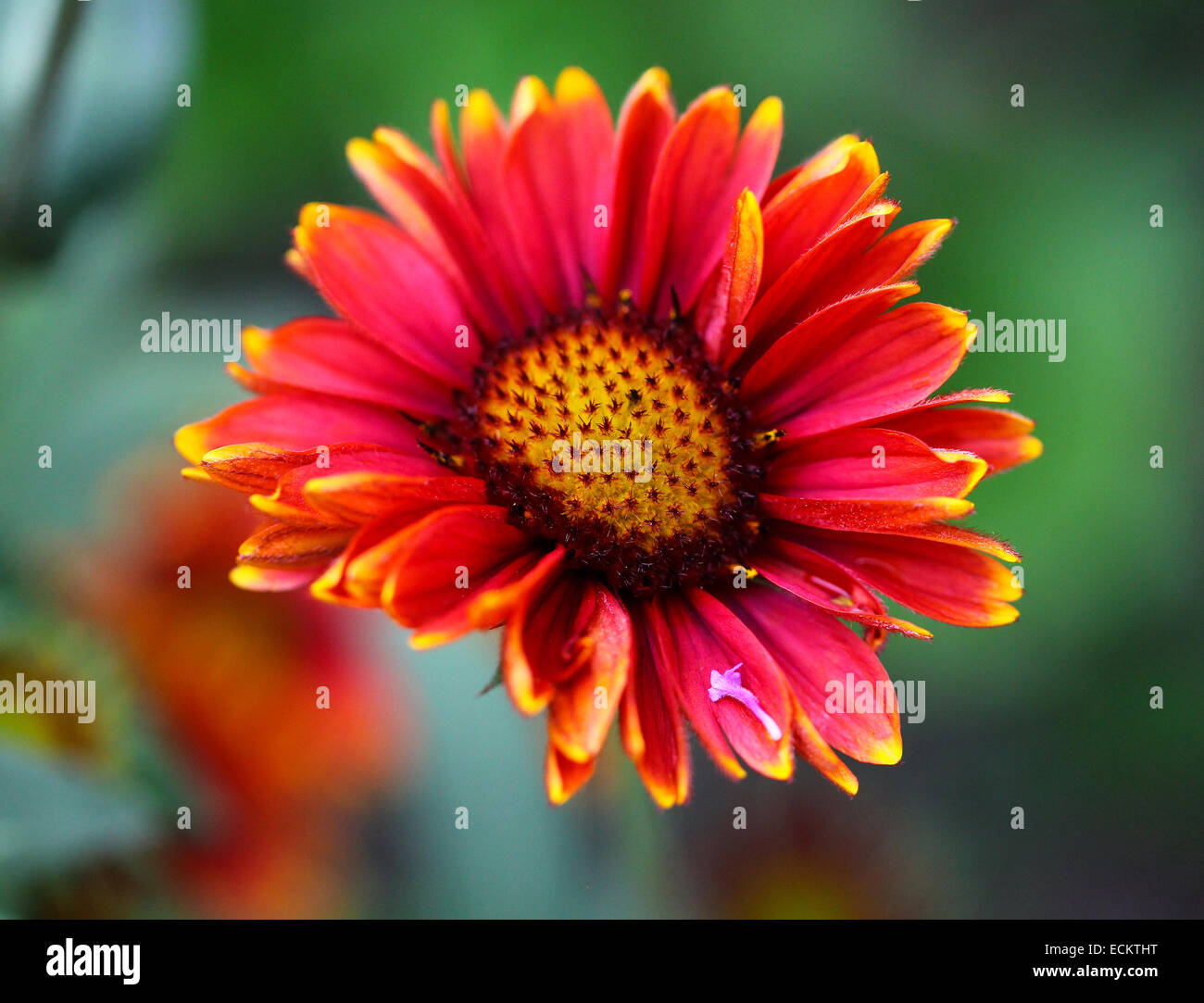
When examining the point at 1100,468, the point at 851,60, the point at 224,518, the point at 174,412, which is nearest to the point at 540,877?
the point at 224,518

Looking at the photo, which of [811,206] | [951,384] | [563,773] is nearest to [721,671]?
[563,773]

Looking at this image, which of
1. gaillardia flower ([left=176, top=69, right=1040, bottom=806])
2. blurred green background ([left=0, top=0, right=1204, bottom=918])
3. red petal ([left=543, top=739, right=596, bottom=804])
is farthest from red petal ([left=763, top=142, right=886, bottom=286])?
blurred green background ([left=0, top=0, right=1204, bottom=918])

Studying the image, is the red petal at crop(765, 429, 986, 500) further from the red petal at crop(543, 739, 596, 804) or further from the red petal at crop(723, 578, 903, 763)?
the red petal at crop(543, 739, 596, 804)

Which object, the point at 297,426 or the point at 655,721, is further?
the point at 297,426

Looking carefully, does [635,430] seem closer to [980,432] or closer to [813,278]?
[813,278]

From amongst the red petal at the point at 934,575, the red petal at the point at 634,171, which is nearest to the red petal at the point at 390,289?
the red petal at the point at 634,171

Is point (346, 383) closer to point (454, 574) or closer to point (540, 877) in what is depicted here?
point (454, 574)

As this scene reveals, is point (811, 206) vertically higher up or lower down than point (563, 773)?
higher up
